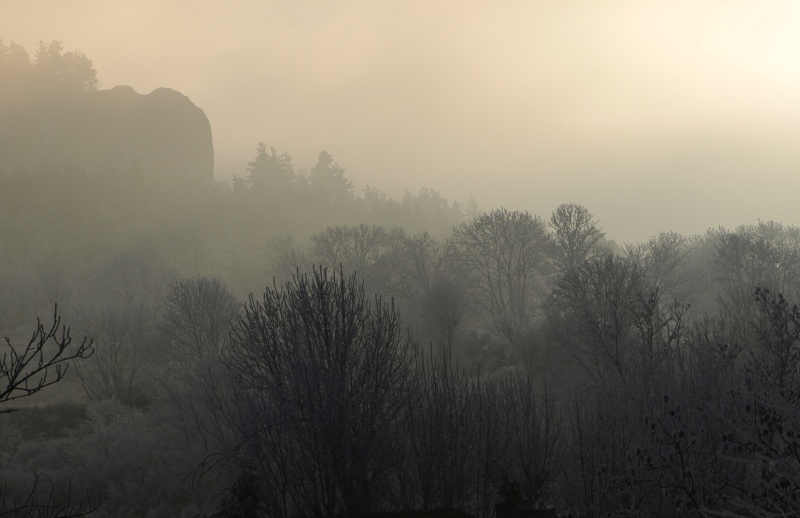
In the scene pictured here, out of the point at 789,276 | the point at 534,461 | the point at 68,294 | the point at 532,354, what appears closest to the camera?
the point at 534,461

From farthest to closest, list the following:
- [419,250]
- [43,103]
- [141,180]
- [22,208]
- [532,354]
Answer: [43,103], [141,180], [22,208], [419,250], [532,354]

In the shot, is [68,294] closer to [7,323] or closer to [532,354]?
[7,323]

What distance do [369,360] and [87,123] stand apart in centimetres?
12456

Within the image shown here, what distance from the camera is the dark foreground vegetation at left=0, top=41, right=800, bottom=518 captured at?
45.1 feet

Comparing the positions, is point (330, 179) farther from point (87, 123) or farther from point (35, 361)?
point (35, 361)

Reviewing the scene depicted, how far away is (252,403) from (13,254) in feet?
267

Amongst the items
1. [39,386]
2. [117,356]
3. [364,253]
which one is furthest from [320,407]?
[364,253]

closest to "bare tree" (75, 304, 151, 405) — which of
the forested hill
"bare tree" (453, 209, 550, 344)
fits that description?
"bare tree" (453, 209, 550, 344)

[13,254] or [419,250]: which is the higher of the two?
[13,254]

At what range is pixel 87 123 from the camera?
123 m

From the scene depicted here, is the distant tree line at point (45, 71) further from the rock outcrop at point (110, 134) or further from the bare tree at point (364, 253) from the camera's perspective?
the bare tree at point (364, 253)

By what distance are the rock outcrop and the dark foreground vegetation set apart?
30.2ft

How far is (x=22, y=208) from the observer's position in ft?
296

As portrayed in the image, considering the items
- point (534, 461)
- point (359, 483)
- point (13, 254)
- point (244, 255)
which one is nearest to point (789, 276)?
point (534, 461)
